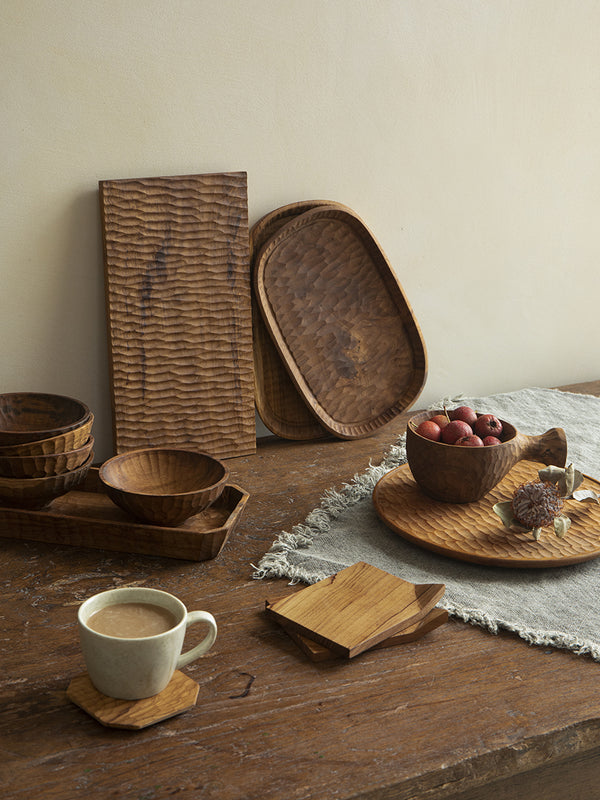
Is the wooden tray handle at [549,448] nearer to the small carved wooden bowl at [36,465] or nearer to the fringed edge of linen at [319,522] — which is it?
the fringed edge of linen at [319,522]

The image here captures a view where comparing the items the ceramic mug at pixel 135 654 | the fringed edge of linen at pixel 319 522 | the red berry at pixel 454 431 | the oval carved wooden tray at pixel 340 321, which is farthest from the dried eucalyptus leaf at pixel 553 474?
the ceramic mug at pixel 135 654

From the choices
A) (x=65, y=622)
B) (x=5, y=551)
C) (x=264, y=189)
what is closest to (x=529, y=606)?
(x=65, y=622)

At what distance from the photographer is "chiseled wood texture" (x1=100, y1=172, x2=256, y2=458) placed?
1.17 meters

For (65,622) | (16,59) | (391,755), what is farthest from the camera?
(16,59)

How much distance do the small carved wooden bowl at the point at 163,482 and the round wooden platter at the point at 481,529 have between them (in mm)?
235

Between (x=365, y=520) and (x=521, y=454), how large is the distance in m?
0.23

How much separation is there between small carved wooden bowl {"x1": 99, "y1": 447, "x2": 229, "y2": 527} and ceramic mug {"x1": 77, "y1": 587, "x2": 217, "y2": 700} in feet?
0.71

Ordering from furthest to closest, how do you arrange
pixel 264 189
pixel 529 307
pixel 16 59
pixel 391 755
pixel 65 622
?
1. pixel 529 307
2. pixel 264 189
3. pixel 16 59
4. pixel 65 622
5. pixel 391 755

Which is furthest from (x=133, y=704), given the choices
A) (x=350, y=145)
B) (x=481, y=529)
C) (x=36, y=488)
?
(x=350, y=145)

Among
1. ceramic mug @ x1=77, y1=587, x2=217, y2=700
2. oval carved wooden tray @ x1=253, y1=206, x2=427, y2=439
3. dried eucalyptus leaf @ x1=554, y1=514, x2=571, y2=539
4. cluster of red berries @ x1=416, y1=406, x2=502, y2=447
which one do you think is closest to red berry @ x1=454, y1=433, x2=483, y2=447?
cluster of red berries @ x1=416, y1=406, x2=502, y2=447

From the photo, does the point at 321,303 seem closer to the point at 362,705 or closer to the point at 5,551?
the point at 5,551

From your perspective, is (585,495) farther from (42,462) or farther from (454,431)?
(42,462)

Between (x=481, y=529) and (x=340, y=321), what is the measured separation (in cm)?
50

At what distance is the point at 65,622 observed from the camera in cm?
83
